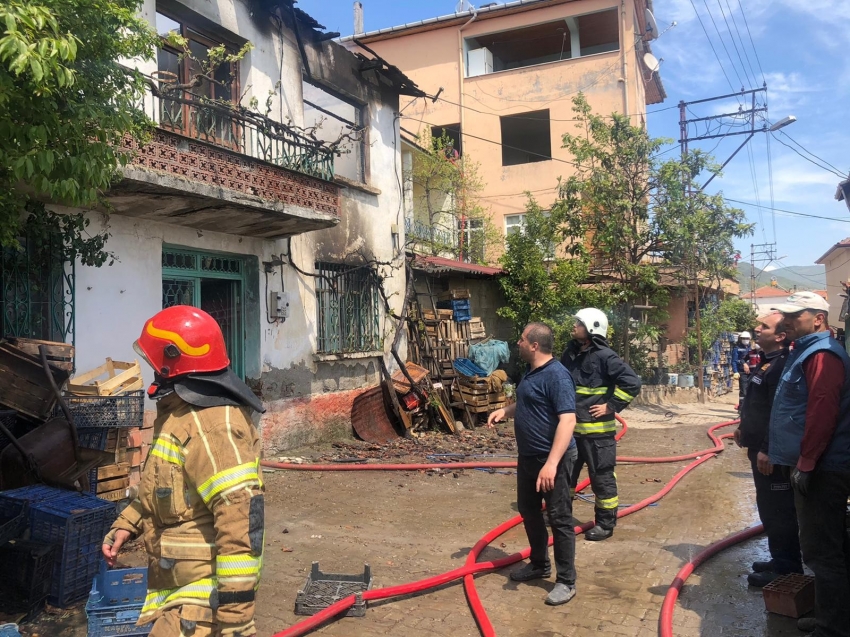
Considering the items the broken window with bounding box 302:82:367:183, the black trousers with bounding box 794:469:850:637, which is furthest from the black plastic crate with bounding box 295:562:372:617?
the broken window with bounding box 302:82:367:183

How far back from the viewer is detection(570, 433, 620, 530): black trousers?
551 cm

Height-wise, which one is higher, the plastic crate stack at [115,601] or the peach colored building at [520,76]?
the peach colored building at [520,76]

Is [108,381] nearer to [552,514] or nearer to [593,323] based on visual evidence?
[552,514]

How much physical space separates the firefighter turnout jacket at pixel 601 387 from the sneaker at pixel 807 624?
2072mm

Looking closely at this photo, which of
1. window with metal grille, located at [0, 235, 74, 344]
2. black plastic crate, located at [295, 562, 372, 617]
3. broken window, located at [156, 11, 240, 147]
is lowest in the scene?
black plastic crate, located at [295, 562, 372, 617]

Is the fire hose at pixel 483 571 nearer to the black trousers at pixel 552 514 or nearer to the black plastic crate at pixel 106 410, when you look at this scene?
the black trousers at pixel 552 514

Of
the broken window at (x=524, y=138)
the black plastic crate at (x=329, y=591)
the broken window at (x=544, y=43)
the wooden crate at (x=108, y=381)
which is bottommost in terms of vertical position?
the black plastic crate at (x=329, y=591)

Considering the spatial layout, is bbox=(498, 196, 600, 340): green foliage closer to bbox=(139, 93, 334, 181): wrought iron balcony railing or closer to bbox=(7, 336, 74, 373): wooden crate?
bbox=(139, 93, 334, 181): wrought iron balcony railing

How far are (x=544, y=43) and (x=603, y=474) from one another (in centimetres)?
2102

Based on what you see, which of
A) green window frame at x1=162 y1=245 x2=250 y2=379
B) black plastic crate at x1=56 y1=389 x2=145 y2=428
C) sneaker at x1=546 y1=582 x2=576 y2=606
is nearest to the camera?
sneaker at x1=546 y1=582 x2=576 y2=606

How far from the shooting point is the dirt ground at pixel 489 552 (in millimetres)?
3955

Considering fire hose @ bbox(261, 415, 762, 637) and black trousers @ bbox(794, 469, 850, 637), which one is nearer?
black trousers @ bbox(794, 469, 850, 637)

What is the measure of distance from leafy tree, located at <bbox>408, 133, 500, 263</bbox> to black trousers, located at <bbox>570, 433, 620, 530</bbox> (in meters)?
13.6

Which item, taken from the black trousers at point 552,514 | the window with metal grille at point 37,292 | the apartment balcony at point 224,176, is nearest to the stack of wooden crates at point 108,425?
the window with metal grille at point 37,292
